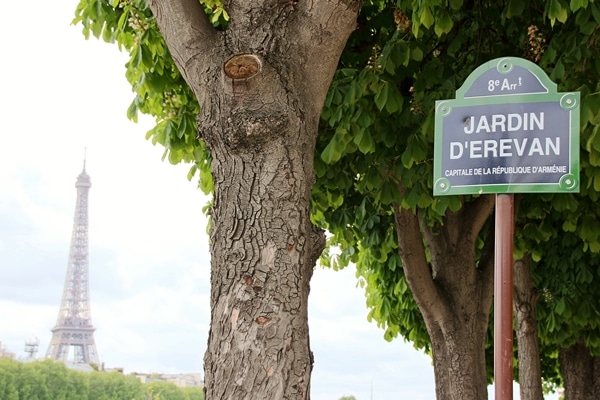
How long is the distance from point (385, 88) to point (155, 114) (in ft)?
8.91

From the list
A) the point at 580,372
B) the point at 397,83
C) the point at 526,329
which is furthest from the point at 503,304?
the point at 580,372

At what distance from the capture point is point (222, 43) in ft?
18.1

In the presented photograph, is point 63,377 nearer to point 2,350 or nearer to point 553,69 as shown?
point 2,350

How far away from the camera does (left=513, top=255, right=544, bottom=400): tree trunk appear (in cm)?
1247

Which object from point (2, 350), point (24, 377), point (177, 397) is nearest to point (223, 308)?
point (177, 397)

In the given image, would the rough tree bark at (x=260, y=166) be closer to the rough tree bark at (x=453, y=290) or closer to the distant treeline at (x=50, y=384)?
the rough tree bark at (x=453, y=290)

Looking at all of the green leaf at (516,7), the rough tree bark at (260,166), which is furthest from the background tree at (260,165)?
the green leaf at (516,7)

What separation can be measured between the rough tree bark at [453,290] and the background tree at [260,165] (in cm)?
389

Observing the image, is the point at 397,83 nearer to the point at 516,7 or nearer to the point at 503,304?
the point at 516,7

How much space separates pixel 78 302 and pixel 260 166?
78916 mm

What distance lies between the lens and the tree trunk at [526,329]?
40.9 feet

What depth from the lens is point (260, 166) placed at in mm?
5113

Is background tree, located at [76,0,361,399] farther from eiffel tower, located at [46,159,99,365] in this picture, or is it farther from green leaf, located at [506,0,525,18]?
eiffel tower, located at [46,159,99,365]

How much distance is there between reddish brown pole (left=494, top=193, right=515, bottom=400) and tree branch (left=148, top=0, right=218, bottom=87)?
2.44m
